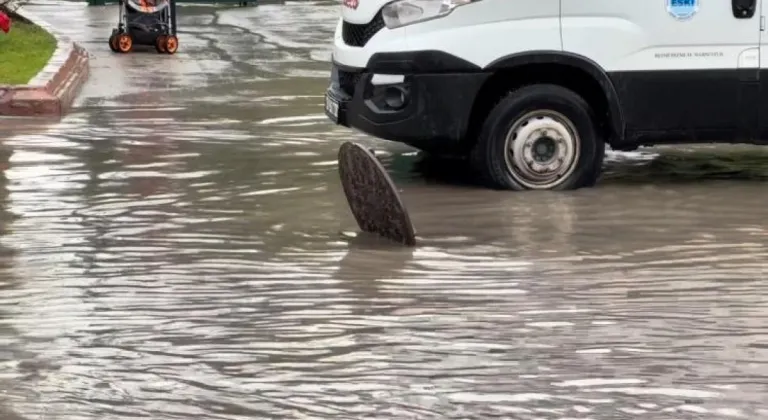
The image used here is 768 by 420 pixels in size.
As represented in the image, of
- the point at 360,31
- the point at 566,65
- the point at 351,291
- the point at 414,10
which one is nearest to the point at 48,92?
the point at 360,31

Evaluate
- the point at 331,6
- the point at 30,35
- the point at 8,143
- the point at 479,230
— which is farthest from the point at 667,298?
the point at 331,6

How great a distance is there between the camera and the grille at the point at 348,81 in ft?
30.3

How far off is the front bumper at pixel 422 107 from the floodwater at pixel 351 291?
1.29ft

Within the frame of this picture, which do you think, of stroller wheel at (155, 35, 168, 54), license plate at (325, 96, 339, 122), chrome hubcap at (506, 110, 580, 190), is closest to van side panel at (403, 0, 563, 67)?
chrome hubcap at (506, 110, 580, 190)

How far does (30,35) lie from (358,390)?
13679 mm

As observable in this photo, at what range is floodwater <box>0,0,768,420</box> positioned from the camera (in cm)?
525

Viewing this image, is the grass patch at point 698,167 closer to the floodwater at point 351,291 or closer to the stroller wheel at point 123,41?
the floodwater at point 351,291

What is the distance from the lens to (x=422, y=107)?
29.1ft

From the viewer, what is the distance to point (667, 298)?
655 cm

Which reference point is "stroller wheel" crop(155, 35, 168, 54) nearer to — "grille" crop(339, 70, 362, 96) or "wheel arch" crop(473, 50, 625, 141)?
"grille" crop(339, 70, 362, 96)

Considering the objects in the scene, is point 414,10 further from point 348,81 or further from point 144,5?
point 144,5

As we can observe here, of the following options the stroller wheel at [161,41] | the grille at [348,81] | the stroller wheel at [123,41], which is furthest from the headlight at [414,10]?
the stroller wheel at [123,41]

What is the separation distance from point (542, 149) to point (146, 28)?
33.9 feet

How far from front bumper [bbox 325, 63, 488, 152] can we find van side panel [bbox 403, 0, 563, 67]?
19 centimetres
